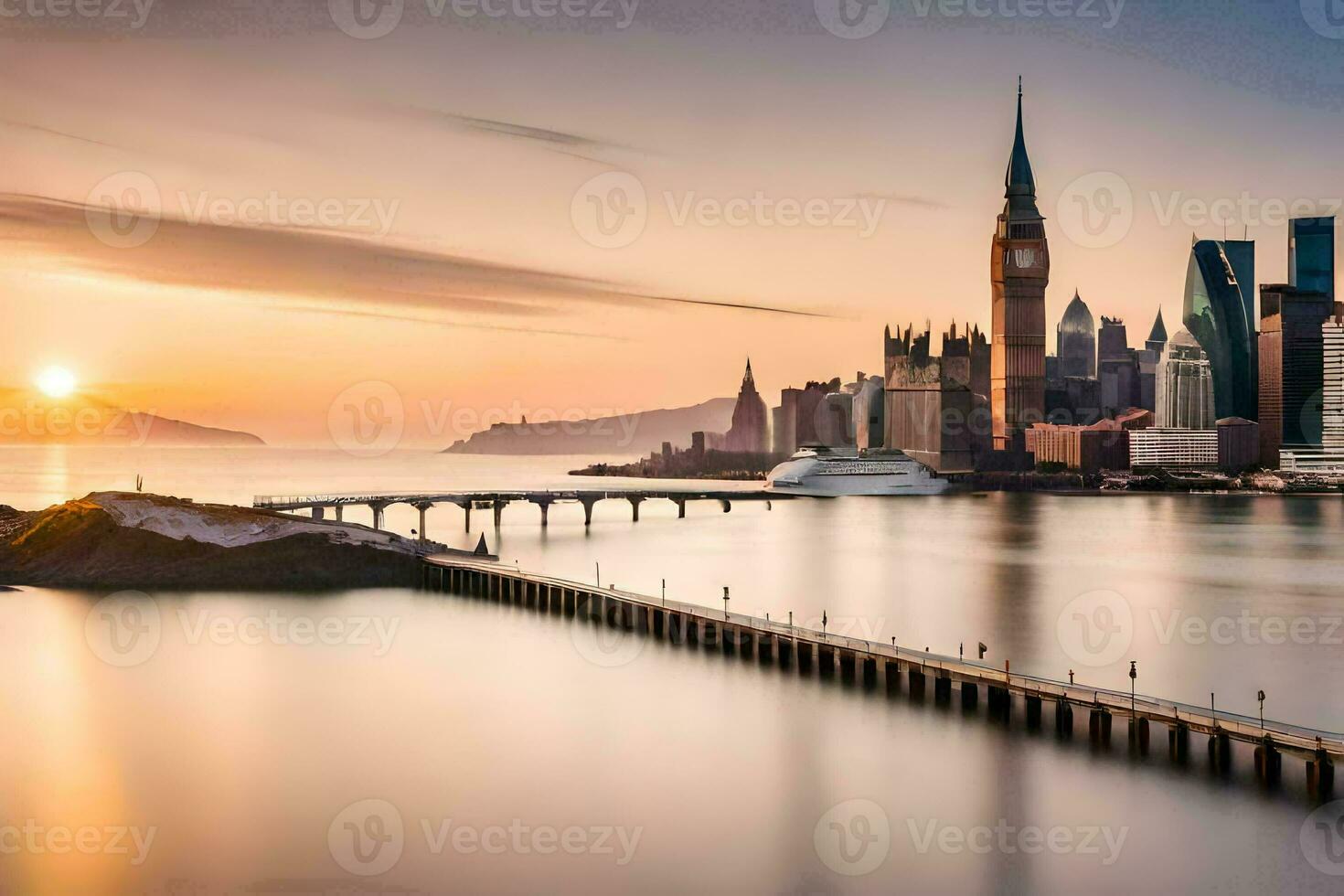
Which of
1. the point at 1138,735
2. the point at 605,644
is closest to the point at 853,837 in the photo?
the point at 1138,735

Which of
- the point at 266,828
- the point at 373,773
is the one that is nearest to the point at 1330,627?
the point at 373,773

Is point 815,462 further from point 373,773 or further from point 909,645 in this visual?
point 373,773

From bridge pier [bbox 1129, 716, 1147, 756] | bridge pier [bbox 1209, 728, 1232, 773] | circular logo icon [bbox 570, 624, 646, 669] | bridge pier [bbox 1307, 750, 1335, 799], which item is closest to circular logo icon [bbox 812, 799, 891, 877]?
bridge pier [bbox 1129, 716, 1147, 756]

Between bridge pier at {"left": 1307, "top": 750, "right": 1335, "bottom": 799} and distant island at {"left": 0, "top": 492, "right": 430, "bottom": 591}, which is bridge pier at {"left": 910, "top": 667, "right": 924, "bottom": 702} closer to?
bridge pier at {"left": 1307, "top": 750, "right": 1335, "bottom": 799}

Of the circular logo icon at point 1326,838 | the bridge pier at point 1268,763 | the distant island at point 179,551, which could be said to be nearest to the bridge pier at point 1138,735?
Answer: the bridge pier at point 1268,763

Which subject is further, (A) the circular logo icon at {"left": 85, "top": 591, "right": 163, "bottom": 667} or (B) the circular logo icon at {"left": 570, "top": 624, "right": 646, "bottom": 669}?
(A) the circular logo icon at {"left": 85, "top": 591, "right": 163, "bottom": 667}

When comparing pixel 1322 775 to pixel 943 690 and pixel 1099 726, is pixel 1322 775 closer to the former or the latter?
pixel 1099 726
